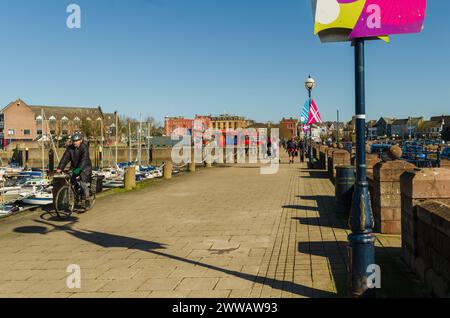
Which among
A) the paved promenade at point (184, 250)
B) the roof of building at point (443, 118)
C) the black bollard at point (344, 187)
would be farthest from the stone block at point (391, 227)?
the roof of building at point (443, 118)

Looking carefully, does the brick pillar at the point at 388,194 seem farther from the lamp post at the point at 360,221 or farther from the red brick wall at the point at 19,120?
the red brick wall at the point at 19,120

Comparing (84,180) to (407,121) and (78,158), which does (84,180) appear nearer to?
(78,158)

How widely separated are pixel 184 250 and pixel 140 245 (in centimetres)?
88

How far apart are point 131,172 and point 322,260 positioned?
12.1m

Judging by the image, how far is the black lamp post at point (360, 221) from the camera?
425 centimetres

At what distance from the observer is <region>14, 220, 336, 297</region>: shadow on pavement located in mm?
4922

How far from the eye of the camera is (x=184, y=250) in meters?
6.97

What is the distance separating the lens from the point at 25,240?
321 inches

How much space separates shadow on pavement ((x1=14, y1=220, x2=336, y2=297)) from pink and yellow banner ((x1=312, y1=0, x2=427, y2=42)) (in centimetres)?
270

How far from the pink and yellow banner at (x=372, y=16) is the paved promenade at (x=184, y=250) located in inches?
107

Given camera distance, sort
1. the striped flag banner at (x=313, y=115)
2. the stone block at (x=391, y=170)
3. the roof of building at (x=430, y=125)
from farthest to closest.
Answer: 1. the roof of building at (x=430, y=125)
2. the striped flag banner at (x=313, y=115)
3. the stone block at (x=391, y=170)

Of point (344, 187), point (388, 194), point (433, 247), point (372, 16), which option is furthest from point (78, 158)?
point (433, 247)
